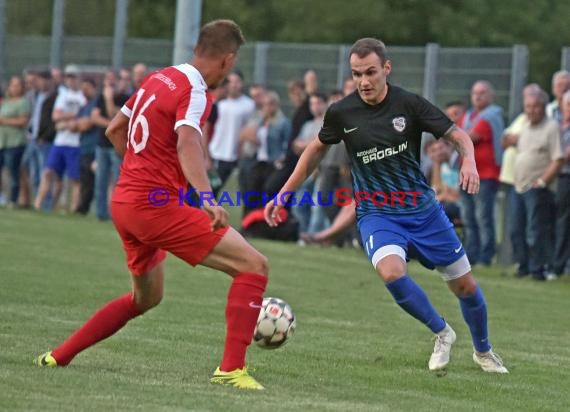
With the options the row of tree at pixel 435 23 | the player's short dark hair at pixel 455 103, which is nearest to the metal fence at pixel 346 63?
the player's short dark hair at pixel 455 103

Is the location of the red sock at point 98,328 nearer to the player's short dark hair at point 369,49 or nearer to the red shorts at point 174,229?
the red shorts at point 174,229

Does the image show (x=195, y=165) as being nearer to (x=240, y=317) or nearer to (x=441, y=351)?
(x=240, y=317)

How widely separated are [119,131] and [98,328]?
115 cm

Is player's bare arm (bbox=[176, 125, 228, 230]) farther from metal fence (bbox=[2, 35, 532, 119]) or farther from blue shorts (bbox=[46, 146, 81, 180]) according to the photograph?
blue shorts (bbox=[46, 146, 81, 180])

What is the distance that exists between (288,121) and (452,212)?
4156 mm

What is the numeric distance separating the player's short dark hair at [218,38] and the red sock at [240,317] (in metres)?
1.25

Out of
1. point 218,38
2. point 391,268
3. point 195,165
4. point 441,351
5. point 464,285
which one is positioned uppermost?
point 218,38

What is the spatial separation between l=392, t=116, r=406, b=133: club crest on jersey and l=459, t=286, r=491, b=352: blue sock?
1172 mm

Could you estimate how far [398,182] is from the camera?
8695mm

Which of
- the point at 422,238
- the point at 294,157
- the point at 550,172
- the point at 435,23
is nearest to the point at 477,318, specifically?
the point at 422,238

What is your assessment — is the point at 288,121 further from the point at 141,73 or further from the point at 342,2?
the point at 342,2

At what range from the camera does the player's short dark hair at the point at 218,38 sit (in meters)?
7.52

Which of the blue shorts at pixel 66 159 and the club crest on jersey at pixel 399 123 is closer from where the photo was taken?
the club crest on jersey at pixel 399 123

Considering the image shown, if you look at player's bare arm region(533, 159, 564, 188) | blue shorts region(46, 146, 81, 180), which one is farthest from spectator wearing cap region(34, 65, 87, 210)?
player's bare arm region(533, 159, 564, 188)
